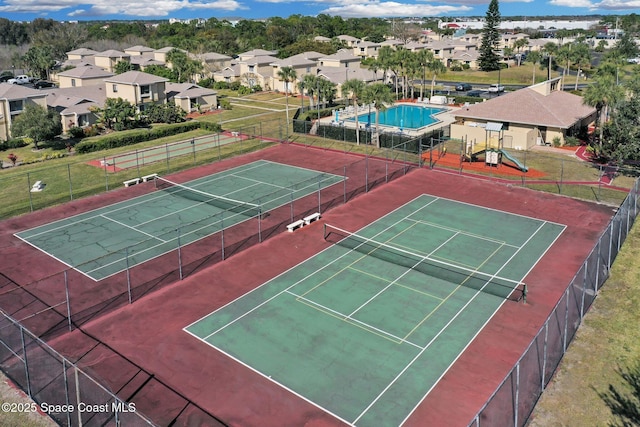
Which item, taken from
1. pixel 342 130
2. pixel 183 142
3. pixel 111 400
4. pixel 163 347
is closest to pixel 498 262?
pixel 163 347

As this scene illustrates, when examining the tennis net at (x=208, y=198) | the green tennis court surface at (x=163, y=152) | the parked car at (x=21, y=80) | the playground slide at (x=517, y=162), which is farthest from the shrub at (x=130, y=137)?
the parked car at (x=21, y=80)

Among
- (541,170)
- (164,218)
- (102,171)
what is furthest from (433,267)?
(102,171)

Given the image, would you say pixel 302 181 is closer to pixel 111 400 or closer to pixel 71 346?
pixel 71 346

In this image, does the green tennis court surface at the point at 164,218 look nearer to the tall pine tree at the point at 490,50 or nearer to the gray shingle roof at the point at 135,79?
the gray shingle roof at the point at 135,79

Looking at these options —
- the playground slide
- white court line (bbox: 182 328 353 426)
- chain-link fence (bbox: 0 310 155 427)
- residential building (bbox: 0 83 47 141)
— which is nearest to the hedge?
residential building (bbox: 0 83 47 141)

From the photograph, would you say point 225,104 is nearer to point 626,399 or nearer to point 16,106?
point 16,106

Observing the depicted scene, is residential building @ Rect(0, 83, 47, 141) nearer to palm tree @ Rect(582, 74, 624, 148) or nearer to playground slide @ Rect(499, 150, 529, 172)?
playground slide @ Rect(499, 150, 529, 172)
